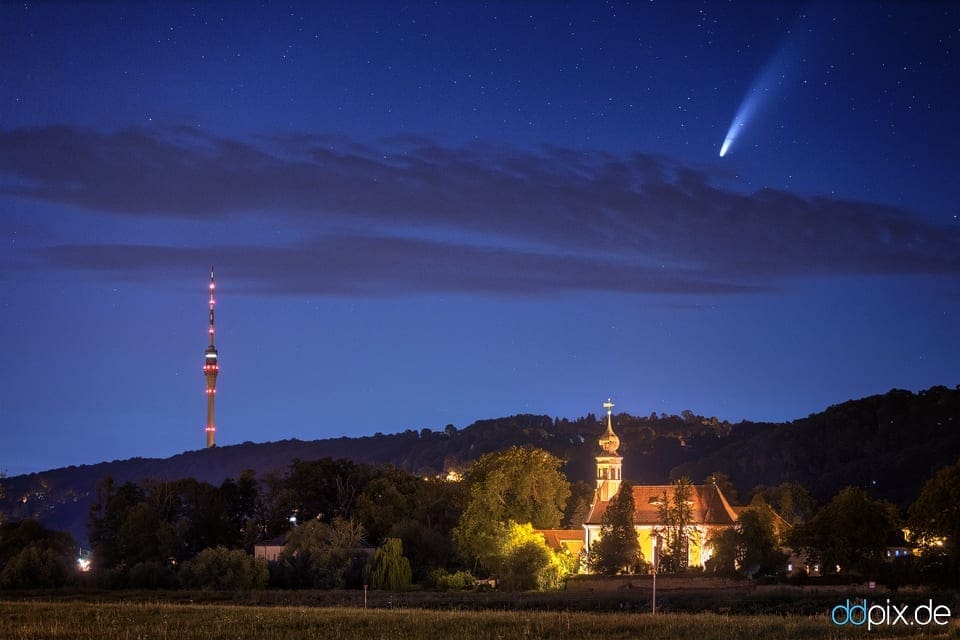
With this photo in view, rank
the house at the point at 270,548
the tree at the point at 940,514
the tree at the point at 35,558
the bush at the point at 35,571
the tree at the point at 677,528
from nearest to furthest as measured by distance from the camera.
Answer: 1. the tree at the point at 940,514
2. the bush at the point at 35,571
3. the tree at the point at 35,558
4. the tree at the point at 677,528
5. the house at the point at 270,548

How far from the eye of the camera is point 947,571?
89.8 meters

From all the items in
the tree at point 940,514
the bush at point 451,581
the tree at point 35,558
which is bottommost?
the bush at point 451,581

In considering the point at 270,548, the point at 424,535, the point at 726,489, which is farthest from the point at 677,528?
the point at 726,489

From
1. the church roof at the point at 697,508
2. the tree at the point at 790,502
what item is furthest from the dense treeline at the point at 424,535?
the church roof at the point at 697,508

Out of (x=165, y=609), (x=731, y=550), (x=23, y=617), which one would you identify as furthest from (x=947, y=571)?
(x=23, y=617)

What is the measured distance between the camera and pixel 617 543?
11644 centimetres

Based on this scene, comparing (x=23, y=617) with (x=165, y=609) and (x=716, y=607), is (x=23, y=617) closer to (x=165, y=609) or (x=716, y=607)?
(x=165, y=609)

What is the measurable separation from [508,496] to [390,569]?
23.3 meters

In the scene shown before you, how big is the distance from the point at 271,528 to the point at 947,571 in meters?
70.4

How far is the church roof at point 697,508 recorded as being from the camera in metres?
130

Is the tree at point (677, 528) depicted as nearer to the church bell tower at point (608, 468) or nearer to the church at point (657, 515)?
the church at point (657, 515)

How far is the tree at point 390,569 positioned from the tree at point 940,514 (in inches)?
1461

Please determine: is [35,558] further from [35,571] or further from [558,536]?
[558,536]

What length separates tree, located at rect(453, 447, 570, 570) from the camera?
11131cm
